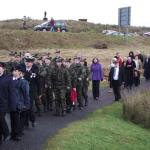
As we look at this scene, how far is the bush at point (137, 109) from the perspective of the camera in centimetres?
2012

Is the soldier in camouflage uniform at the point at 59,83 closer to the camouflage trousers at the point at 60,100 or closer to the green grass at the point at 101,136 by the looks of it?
the camouflage trousers at the point at 60,100

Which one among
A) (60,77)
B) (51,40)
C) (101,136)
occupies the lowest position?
(101,136)

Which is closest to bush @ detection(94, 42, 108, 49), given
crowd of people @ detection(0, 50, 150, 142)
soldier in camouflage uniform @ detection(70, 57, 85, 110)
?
crowd of people @ detection(0, 50, 150, 142)

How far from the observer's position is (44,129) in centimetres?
1669

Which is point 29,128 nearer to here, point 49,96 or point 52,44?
point 49,96

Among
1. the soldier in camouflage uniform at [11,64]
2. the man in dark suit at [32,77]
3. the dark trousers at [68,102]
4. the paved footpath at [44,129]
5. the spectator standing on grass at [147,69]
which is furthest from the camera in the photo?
the spectator standing on grass at [147,69]

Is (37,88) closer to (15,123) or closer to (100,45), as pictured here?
(15,123)

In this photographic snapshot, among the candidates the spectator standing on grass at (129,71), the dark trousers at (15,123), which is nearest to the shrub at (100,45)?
the spectator standing on grass at (129,71)

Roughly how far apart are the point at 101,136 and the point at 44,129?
66.5 inches

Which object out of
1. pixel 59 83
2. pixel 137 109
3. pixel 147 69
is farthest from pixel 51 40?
pixel 59 83

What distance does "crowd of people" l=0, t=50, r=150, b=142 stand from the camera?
1387cm

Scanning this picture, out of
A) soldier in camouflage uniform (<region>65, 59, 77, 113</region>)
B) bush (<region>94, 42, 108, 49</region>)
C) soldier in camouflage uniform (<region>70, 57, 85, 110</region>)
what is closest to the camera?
soldier in camouflage uniform (<region>65, 59, 77, 113</region>)

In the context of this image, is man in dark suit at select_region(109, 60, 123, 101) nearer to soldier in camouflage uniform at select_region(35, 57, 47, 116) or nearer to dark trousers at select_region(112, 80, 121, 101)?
dark trousers at select_region(112, 80, 121, 101)

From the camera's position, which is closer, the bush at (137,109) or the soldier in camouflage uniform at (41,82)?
the soldier in camouflage uniform at (41,82)
